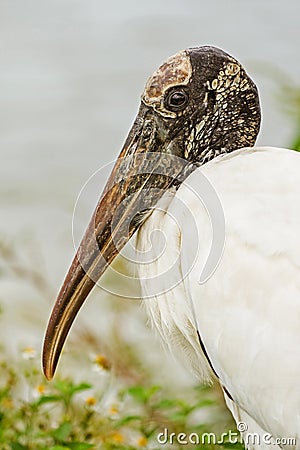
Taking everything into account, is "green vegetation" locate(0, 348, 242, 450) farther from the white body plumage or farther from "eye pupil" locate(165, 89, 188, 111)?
"eye pupil" locate(165, 89, 188, 111)

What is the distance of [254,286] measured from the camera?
1.78 m

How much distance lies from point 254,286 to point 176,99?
17.9 inches

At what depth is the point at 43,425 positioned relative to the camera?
8.45 feet

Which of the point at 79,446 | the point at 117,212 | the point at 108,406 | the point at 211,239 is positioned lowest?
the point at 79,446

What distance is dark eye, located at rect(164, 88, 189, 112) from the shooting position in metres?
2.04

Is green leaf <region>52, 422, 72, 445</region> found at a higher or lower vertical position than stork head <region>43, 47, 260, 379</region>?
lower

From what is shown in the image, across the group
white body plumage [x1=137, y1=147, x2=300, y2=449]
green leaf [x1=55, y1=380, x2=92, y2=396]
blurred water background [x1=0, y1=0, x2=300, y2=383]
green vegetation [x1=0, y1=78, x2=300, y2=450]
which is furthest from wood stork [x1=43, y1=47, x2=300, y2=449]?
blurred water background [x1=0, y1=0, x2=300, y2=383]

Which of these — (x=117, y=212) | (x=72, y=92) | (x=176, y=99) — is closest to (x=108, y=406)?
(x=117, y=212)

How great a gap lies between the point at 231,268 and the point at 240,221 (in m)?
0.08

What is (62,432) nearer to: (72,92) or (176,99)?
(176,99)

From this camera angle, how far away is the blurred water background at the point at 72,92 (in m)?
4.40

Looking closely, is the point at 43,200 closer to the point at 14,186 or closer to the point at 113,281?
the point at 14,186

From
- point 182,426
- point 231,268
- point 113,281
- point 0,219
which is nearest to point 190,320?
point 231,268

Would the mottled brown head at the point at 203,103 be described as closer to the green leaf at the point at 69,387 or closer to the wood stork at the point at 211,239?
the wood stork at the point at 211,239
